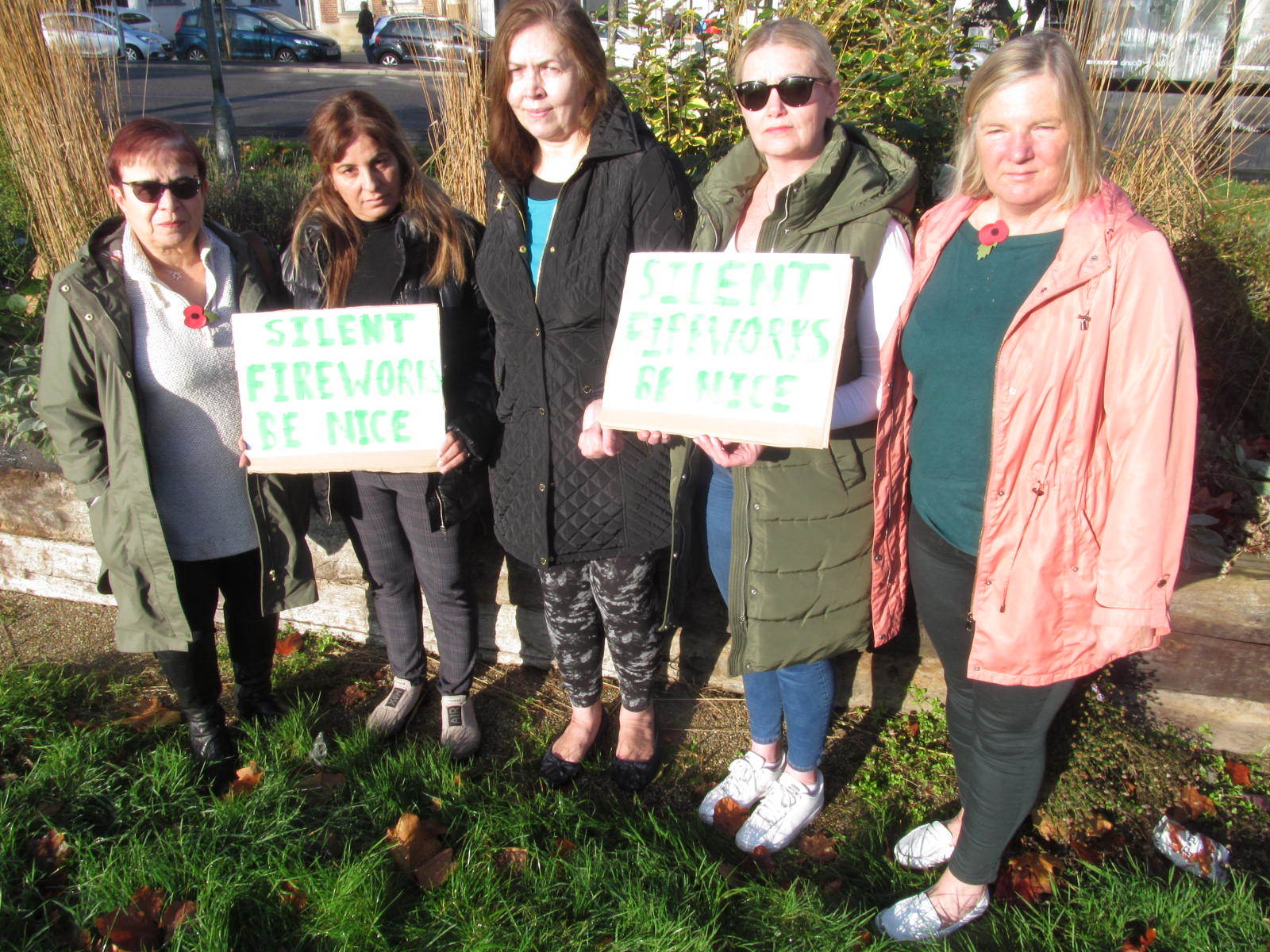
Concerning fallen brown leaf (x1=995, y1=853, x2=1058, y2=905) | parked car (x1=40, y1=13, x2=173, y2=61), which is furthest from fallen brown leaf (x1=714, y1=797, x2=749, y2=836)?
parked car (x1=40, y1=13, x2=173, y2=61)

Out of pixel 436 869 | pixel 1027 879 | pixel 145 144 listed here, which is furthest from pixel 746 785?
pixel 145 144

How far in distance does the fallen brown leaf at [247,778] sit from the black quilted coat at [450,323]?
1.10m

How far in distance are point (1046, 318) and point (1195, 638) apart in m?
1.73

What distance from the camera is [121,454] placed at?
254cm

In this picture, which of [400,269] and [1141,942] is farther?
Result: [400,269]

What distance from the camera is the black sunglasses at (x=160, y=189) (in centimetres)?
245

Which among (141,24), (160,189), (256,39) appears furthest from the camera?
(256,39)

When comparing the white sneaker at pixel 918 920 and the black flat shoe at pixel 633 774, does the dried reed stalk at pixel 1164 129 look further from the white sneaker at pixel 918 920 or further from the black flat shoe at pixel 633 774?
the black flat shoe at pixel 633 774

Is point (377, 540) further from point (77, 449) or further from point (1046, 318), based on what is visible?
point (1046, 318)

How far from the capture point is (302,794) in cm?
282

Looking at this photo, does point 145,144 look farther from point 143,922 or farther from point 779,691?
point 779,691

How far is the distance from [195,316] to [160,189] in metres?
0.36

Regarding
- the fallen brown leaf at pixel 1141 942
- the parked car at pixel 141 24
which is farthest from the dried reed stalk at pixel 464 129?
the parked car at pixel 141 24

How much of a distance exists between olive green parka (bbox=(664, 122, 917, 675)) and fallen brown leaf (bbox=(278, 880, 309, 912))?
1.34 meters
